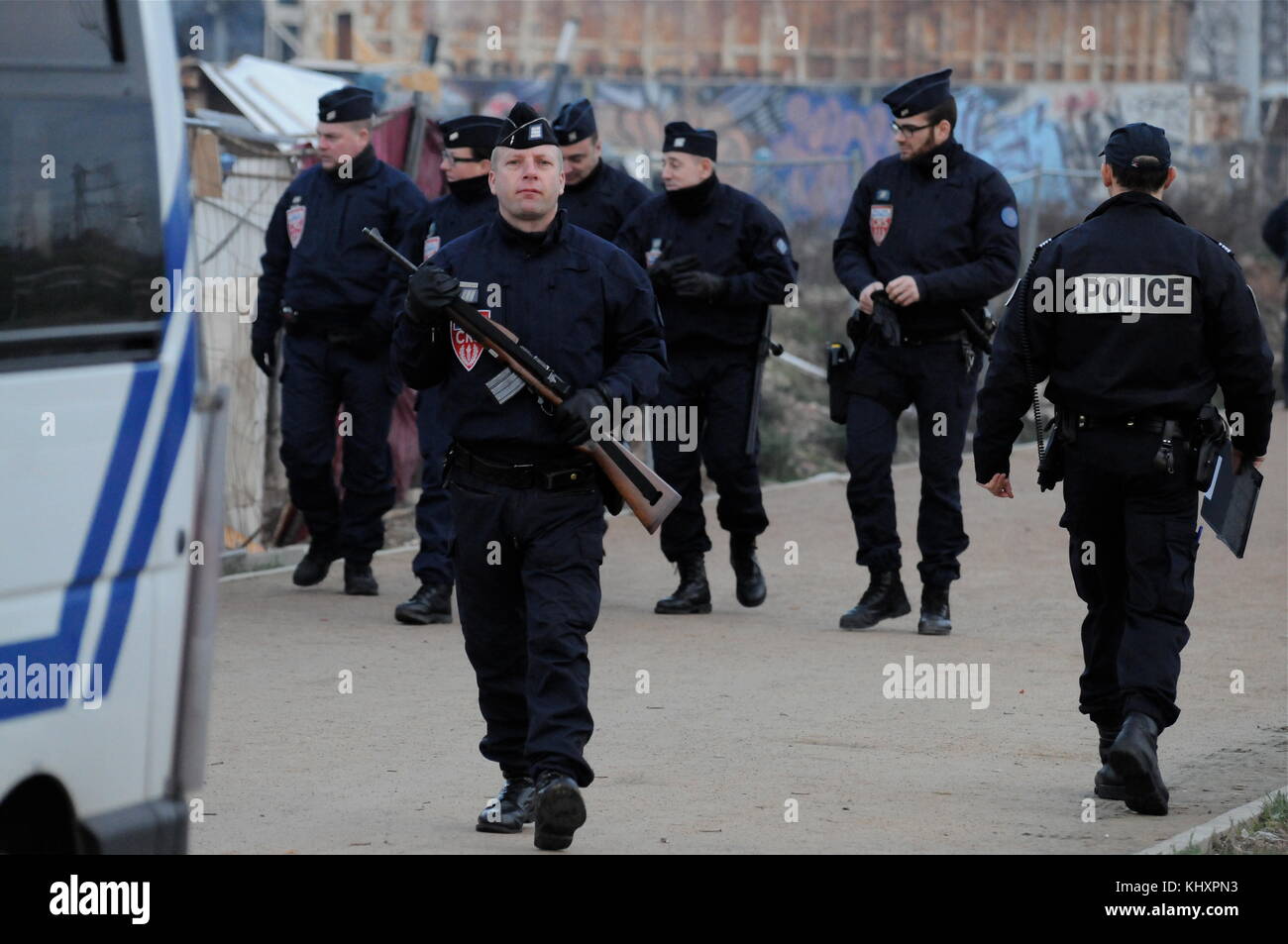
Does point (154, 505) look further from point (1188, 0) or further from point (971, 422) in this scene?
point (1188, 0)

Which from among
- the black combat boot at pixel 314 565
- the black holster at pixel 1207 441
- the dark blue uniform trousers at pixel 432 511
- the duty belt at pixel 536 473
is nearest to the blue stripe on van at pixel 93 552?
the duty belt at pixel 536 473

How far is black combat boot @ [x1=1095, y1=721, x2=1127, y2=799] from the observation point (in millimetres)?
6152

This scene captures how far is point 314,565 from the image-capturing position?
1036cm

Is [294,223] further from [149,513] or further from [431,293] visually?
[149,513]

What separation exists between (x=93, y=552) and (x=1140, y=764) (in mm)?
3160

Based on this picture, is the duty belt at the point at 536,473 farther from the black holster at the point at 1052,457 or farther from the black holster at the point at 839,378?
the black holster at the point at 839,378

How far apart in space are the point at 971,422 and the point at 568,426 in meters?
11.7

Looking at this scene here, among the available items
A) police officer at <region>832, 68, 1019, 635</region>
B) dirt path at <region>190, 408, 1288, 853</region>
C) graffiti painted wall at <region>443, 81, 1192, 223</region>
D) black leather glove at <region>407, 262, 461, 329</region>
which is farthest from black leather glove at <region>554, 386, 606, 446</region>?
graffiti painted wall at <region>443, 81, 1192, 223</region>

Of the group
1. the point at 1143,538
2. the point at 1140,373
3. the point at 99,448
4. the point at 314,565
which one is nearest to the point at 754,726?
the point at 1143,538

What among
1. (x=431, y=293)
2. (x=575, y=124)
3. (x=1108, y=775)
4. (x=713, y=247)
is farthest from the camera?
(x=713, y=247)

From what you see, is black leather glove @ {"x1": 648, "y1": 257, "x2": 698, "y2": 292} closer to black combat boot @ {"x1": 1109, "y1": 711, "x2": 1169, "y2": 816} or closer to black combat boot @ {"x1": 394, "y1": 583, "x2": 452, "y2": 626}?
black combat boot @ {"x1": 394, "y1": 583, "x2": 452, "y2": 626}

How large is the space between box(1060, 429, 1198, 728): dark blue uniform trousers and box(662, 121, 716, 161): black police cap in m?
3.67
